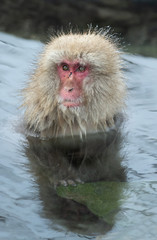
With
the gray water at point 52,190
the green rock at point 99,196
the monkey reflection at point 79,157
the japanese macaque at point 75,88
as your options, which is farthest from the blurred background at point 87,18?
the green rock at point 99,196

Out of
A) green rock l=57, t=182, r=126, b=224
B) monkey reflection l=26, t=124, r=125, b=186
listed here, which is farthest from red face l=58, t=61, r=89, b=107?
green rock l=57, t=182, r=126, b=224

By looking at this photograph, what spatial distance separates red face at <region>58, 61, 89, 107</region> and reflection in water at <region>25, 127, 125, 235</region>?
49 centimetres

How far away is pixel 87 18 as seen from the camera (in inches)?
392

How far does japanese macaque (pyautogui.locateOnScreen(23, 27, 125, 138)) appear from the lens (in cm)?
561

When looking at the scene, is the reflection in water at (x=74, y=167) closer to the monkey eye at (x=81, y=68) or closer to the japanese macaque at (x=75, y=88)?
the japanese macaque at (x=75, y=88)

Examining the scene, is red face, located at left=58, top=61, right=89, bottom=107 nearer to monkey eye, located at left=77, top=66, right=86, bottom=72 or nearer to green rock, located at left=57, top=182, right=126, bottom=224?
monkey eye, located at left=77, top=66, right=86, bottom=72

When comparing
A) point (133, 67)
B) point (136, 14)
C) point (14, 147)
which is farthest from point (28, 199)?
point (136, 14)

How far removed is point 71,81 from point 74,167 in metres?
0.81

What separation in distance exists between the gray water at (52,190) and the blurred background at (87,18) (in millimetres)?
1431

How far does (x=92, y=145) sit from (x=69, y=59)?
917 mm

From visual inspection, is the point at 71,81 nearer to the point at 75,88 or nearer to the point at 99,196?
the point at 75,88

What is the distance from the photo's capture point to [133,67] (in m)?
7.89

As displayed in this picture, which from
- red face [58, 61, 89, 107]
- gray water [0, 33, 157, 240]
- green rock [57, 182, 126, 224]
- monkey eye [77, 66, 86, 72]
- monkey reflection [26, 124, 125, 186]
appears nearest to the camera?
gray water [0, 33, 157, 240]

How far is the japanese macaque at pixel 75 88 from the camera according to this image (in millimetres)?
5605
